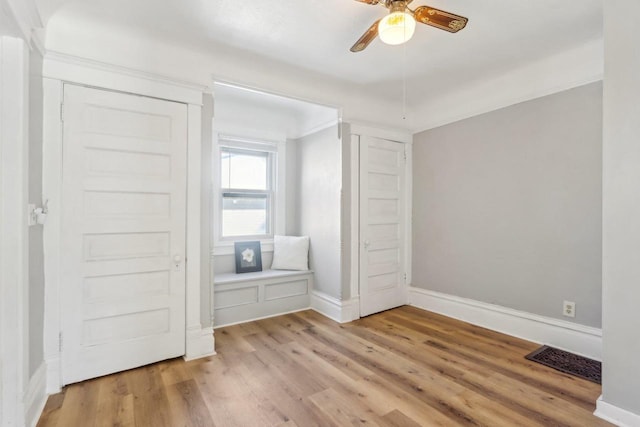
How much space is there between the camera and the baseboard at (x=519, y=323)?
251 cm

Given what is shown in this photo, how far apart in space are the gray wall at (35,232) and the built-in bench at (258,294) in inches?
56.8

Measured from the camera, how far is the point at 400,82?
3.19m

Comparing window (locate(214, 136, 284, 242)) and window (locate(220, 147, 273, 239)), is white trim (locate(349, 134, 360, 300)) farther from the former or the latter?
window (locate(220, 147, 273, 239))

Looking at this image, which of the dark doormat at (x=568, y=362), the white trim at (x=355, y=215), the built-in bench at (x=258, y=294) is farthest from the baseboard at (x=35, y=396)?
the dark doormat at (x=568, y=362)

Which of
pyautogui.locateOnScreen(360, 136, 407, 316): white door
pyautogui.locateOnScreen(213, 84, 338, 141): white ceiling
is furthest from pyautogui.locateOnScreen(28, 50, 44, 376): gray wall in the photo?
pyautogui.locateOnScreen(360, 136, 407, 316): white door

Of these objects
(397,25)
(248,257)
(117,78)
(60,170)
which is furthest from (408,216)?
(60,170)

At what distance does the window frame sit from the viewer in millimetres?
3721

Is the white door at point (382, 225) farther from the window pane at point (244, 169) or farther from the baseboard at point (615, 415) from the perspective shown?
the baseboard at point (615, 415)

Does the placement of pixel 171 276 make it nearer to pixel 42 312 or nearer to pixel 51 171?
pixel 42 312

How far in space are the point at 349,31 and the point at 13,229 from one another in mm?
2406

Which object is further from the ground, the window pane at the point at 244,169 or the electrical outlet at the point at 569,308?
the window pane at the point at 244,169

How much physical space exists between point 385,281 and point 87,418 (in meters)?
2.93

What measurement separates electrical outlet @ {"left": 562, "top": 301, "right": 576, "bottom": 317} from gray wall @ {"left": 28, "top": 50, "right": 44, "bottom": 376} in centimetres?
388

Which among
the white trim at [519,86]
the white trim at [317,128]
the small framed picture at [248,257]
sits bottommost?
the small framed picture at [248,257]
